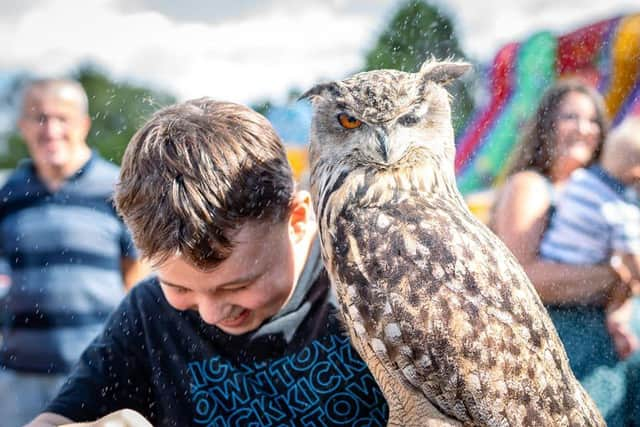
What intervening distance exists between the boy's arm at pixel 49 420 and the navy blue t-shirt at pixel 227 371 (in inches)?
0.6

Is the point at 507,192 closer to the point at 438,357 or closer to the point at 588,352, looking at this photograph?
the point at 588,352

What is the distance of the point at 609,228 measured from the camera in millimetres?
2773

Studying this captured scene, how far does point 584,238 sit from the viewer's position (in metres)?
2.74

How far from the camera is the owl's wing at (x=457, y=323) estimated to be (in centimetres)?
168

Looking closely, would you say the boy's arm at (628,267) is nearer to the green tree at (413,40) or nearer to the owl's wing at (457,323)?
the owl's wing at (457,323)

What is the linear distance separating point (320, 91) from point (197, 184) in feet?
1.92

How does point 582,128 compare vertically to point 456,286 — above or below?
above

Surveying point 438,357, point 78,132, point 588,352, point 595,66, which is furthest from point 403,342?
point 595,66

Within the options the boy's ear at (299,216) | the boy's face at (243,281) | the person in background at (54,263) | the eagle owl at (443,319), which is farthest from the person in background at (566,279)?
the person in background at (54,263)

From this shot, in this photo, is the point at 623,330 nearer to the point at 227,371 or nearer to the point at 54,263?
the point at 227,371

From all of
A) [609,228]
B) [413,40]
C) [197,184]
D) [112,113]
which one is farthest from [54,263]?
[112,113]

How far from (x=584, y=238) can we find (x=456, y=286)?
120 centimetres

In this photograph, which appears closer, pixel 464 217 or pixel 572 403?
pixel 572 403

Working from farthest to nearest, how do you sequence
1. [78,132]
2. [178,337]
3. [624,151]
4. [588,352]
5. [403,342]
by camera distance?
[78,132] < [624,151] < [588,352] < [178,337] < [403,342]
